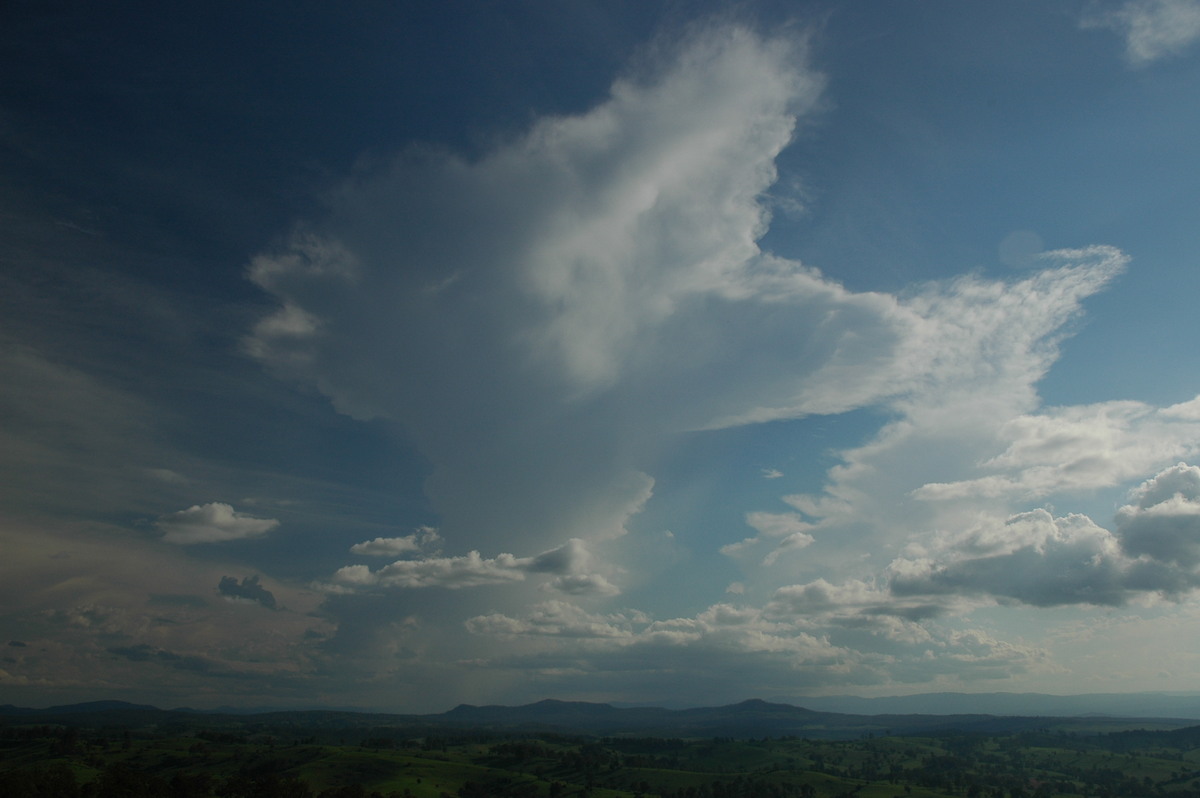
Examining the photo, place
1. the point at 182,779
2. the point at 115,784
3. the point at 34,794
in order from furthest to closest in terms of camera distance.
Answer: the point at 182,779
the point at 115,784
the point at 34,794

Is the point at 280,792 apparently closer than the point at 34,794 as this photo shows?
No

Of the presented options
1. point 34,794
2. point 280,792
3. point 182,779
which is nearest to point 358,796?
point 280,792

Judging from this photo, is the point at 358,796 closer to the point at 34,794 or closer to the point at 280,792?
the point at 280,792

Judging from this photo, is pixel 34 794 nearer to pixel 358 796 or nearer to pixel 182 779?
pixel 182 779

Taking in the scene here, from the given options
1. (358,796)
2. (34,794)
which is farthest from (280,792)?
(34,794)

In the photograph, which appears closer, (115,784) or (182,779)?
(115,784)

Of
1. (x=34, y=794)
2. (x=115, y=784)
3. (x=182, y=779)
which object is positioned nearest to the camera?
(x=34, y=794)

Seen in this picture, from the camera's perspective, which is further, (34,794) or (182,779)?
(182,779)
